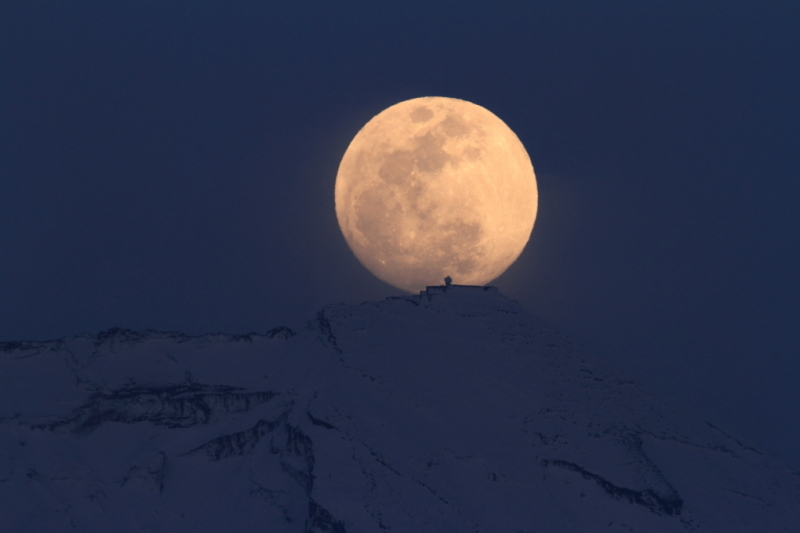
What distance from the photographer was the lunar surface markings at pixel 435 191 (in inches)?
1950

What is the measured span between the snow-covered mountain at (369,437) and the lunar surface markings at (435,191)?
19.7ft

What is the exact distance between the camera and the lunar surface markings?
4953cm

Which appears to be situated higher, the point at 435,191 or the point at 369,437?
the point at 435,191

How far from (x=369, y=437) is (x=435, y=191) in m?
15.4

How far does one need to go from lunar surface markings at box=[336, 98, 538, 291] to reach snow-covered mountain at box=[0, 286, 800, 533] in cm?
600

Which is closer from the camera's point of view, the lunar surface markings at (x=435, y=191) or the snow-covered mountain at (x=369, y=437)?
the snow-covered mountain at (x=369, y=437)

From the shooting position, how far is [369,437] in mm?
47062

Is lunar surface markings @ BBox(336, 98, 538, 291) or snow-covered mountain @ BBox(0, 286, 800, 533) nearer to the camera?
snow-covered mountain @ BBox(0, 286, 800, 533)

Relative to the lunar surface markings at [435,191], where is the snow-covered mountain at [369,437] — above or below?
below

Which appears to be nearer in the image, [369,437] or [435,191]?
[369,437]

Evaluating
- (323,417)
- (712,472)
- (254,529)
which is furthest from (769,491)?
(254,529)

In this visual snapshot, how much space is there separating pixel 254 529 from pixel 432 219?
827 inches

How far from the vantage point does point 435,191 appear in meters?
49.3

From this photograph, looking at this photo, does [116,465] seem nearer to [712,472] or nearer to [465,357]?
[465,357]
